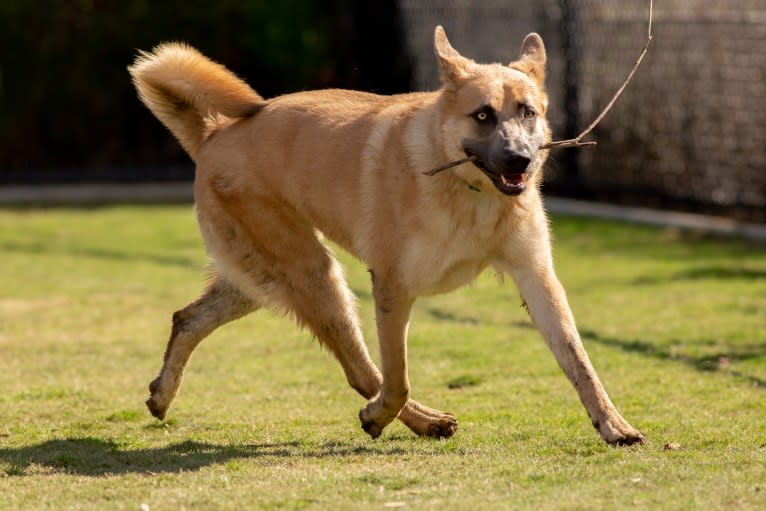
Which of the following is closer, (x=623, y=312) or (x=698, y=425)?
(x=698, y=425)

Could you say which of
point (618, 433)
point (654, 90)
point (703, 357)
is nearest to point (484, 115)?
point (618, 433)

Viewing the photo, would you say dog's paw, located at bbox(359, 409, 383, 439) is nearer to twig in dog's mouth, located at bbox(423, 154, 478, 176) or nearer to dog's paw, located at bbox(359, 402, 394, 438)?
dog's paw, located at bbox(359, 402, 394, 438)

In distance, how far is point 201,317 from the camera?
6617 millimetres

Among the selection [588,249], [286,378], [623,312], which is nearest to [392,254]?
[286,378]

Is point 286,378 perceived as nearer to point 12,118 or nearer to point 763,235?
point 763,235

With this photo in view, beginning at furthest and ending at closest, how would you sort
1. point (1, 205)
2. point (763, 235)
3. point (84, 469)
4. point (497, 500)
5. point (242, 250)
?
point (1, 205)
point (763, 235)
point (242, 250)
point (84, 469)
point (497, 500)

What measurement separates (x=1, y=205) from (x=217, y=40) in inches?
122

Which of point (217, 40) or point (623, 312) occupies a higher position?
point (217, 40)

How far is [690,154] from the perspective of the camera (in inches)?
510

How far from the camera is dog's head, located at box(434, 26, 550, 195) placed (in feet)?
Answer: 17.5

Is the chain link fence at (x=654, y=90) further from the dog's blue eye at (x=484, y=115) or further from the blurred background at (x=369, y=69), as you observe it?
the dog's blue eye at (x=484, y=115)

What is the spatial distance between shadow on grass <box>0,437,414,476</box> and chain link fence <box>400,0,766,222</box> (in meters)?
7.47

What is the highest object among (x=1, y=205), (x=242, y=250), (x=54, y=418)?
(x=242, y=250)

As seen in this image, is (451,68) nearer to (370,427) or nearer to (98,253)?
(370,427)
